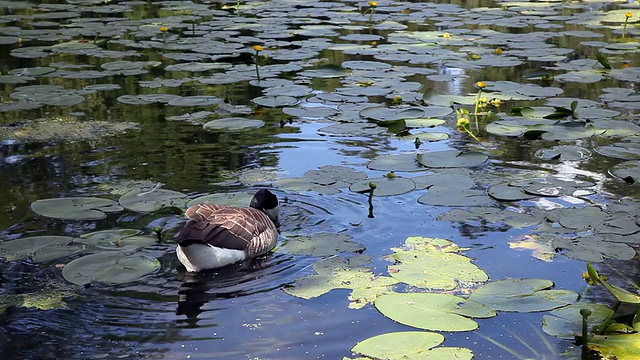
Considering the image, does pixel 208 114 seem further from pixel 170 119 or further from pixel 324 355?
pixel 324 355

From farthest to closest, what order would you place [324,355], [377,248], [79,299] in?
[377,248]
[79,299]
[324,355]

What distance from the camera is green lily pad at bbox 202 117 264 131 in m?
7.64

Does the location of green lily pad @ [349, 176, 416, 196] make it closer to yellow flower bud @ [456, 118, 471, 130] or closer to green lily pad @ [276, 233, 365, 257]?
green lily pad @ [276, 233, 365, 257]

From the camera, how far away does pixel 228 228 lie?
4.91 metres

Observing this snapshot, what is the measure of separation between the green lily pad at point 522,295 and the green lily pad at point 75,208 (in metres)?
2.52

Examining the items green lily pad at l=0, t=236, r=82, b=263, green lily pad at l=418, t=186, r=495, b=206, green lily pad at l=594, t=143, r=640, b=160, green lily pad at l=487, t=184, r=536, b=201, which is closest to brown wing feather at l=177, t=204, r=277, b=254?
green lily pad at l=0, t=236, r=82, b=263

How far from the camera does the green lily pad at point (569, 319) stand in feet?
12.9

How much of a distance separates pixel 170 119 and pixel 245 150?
1341 millimetres

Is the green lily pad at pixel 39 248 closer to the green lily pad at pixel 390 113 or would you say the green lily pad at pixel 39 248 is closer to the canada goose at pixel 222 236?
the canada goose at pixel 222 236

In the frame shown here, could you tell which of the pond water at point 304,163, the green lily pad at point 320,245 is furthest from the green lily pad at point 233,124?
the green lily pad at point 320,245

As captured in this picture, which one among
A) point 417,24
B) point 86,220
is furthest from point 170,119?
point 417,24

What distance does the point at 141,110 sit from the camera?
847 centimetres

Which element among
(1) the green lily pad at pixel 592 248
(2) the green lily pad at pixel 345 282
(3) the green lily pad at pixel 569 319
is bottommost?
(3) the green lily pad at pixel 569 319

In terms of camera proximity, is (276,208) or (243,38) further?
(243,38)
